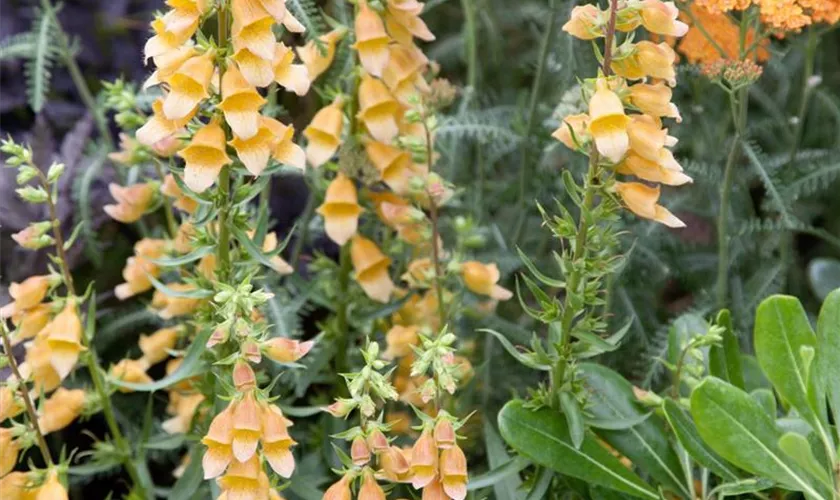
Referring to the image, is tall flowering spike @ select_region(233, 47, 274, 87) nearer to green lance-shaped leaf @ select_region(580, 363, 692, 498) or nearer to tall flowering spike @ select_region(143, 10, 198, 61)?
tall flowering spike @ select_region(143, 10, 198, 61)

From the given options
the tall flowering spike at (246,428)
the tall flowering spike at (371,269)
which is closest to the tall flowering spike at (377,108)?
the tall flowering spike at (371,269)

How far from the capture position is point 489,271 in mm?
1073

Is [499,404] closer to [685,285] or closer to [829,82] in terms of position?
[685,285]

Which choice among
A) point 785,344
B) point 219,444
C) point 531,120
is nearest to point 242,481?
point 219,444

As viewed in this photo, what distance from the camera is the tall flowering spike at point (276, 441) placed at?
2.63 ft

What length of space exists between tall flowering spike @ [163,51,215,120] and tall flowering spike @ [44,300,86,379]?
246 mm

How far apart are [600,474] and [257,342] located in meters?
0.33

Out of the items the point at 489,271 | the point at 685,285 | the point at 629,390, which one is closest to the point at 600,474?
the point at 629,390

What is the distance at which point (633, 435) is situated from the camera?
3.28 feet

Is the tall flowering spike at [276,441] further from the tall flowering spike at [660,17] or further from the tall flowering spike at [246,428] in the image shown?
the tall flowering spike at [660,17]

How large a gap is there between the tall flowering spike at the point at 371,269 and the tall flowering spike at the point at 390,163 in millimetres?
65

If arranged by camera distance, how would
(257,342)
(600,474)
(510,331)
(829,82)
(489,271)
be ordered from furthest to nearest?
(829,82), (510,331), (489,271), (600,474), (257,342)

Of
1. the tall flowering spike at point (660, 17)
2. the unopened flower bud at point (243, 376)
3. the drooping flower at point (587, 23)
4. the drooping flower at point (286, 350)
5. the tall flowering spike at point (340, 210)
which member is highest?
the tall flowering spike at point (660, 17)

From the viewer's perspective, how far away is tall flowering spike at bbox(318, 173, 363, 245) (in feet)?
3.42
